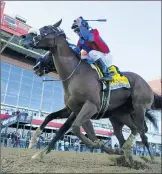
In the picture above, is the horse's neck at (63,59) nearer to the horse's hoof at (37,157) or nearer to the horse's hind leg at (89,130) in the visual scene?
the horse's hind leg at (89,130)

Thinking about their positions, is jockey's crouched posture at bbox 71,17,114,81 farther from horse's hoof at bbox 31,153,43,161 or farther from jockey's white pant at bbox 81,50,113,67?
horse's hoof at bbox 31,153,43,161

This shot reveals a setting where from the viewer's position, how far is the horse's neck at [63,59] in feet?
17.0

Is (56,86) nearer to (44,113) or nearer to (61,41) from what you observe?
(44,113)

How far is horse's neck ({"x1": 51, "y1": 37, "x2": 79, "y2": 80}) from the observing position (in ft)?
17.0

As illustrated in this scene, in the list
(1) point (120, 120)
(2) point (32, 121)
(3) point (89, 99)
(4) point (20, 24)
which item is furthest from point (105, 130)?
(3) point (89, 99)

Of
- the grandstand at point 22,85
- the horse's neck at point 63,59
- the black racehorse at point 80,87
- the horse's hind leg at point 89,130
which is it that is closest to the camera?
the black racehorse at point 80,87

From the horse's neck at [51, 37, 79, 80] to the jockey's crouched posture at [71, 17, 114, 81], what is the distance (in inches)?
14.3

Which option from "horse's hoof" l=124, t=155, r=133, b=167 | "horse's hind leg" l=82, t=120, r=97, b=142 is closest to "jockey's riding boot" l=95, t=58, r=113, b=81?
"horse's hind leg" l=82, t=120, r=97, b=142

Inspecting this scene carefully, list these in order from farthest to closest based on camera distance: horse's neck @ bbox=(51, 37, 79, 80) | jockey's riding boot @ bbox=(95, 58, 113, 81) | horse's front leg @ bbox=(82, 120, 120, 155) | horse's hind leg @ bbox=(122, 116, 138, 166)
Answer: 1. horse's hind leg @ bbox=(122, 116, 138, 166)
2. jockey's riding boot @ bbox=(95, 58, 113, 81)
3. horse's neck @ bbox=(51, 37, 79, 80)
4. horse's front leg @ bbox=(82, 120, 120, 155)

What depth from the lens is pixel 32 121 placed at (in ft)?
87.5

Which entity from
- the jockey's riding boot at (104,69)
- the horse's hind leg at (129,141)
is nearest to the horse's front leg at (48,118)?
the jockey's riding boot at (104,69)

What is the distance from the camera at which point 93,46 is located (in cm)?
566

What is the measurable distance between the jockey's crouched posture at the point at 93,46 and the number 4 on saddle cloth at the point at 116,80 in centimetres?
11

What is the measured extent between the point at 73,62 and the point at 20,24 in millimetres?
28470
